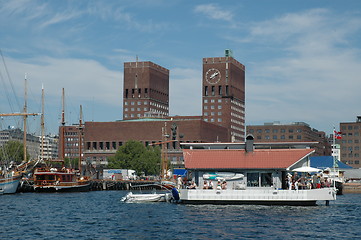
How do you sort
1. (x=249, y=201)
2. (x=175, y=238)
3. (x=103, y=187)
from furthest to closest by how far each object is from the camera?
(x=103, y=187)
(x=249, y=201)
(x=175, y=238)

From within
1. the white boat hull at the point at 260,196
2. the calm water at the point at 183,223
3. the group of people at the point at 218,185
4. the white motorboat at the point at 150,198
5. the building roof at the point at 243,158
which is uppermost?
the building roof at the point at 243,158

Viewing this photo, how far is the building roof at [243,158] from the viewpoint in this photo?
70.6m

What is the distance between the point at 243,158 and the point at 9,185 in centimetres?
5620

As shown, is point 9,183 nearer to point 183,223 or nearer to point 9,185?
point 9,185

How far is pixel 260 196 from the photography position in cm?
6669

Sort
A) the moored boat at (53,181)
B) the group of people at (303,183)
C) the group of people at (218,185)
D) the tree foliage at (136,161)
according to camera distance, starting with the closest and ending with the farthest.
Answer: the group of people at (303,183) < the group of people at (218,185) < the moored boat at (53,181) < the tree foliage at (136,161)

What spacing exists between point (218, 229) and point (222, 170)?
23.3m

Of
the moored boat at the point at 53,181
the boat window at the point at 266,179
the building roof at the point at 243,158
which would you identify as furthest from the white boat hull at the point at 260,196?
the moored boat at the point at 53,181

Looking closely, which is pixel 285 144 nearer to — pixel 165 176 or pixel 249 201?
pixel 249 201

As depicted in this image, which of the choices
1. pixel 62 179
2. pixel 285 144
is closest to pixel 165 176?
pixel 62 179

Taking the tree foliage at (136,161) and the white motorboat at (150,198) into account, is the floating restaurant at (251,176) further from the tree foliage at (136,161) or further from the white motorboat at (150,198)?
the tree foliage at (136,161)

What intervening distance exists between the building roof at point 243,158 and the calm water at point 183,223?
5669 mm

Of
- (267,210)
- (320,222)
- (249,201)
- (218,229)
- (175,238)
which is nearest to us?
(175,238)

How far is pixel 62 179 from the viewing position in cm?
12294
